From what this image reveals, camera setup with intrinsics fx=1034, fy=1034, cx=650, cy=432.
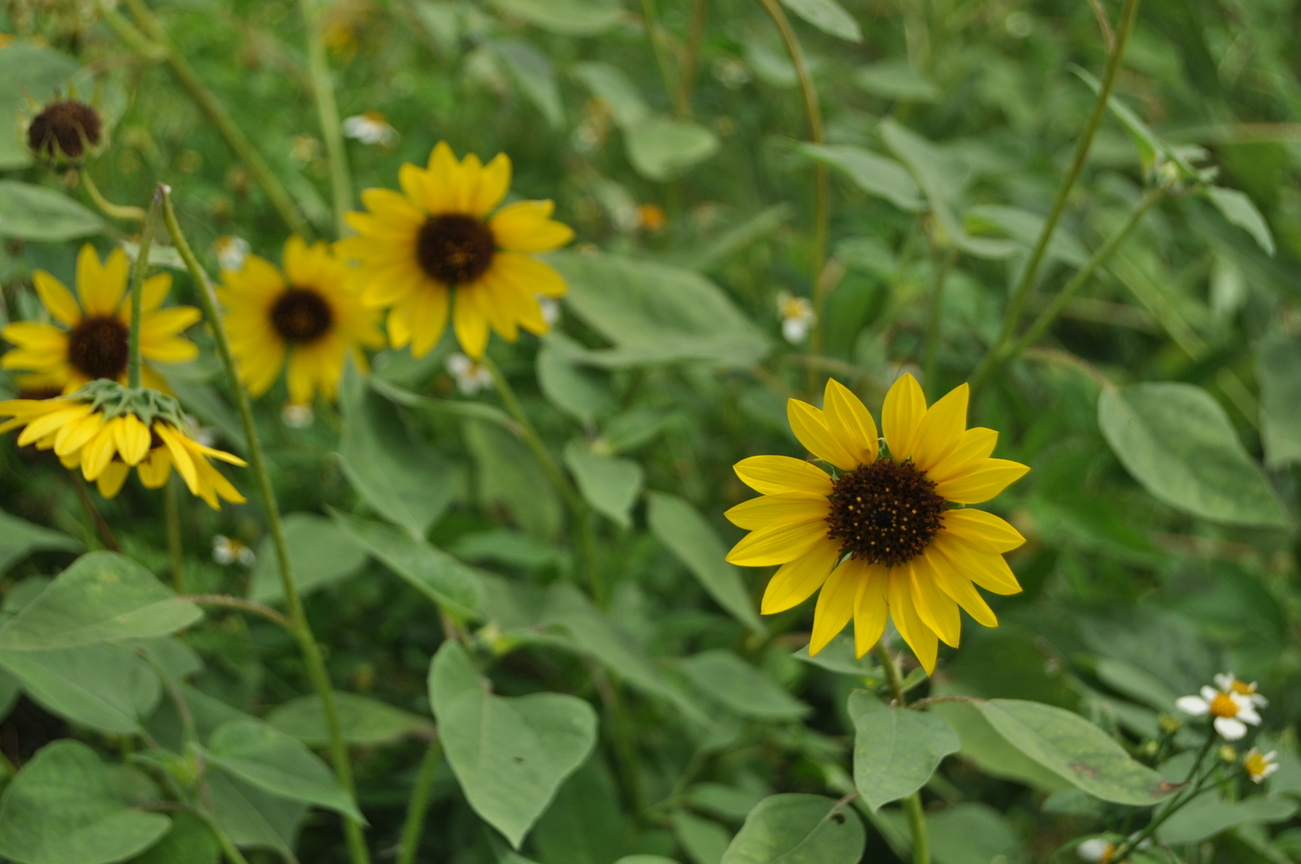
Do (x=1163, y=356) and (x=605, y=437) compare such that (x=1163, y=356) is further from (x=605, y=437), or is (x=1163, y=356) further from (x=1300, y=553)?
(x=605, y=437)

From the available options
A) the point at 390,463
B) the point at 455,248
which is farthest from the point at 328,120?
the point at 390,463

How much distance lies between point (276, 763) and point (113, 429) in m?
0.24

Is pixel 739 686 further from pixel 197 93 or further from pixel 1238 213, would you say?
pixel 197 93

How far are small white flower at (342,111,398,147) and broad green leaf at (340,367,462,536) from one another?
49cm

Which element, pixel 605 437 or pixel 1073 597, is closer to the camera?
pixel 605 437

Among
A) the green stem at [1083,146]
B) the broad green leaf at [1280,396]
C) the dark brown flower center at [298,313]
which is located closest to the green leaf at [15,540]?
the dark brown flower center at [298,313]

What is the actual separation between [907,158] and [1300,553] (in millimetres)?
662

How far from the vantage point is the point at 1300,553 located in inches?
44.1

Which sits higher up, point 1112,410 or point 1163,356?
point 1112,410

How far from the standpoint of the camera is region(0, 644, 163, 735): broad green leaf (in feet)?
2.18

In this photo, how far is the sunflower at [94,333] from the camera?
0.76 metres

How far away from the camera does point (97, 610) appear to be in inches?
22.4

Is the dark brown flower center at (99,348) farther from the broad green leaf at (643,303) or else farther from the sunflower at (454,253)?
the broad green leaf at (643,303)

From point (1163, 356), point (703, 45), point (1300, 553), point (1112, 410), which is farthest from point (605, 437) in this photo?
point (1163, 356)
